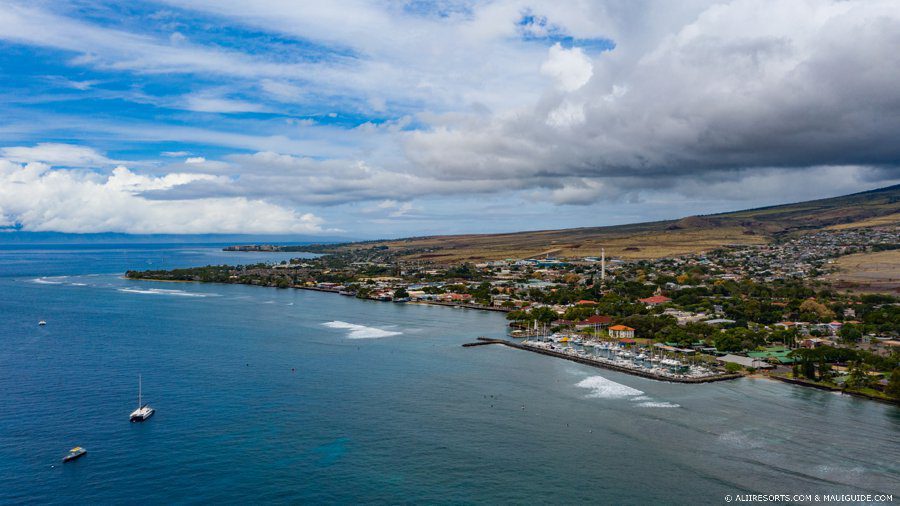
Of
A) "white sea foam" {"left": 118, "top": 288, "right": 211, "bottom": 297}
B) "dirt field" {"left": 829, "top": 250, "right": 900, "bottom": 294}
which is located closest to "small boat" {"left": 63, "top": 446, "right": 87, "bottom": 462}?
"white sea foam" {"left": 118, "top": 288, "right": 211, "bottom": 297}

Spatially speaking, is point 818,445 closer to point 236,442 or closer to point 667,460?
point 667,460

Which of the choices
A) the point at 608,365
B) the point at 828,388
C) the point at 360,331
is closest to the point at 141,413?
the point at 360,331

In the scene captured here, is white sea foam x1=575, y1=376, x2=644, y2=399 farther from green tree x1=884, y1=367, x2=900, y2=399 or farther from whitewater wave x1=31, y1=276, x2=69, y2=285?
whitewater wave x1=31, y1=276, x2=69, y2=285

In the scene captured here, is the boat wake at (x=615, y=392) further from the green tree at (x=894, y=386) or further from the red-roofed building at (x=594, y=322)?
the red-roofed building at (x=594, y=322)

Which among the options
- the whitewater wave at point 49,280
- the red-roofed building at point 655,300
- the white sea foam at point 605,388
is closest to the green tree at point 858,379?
the white sea foam at point 605,388

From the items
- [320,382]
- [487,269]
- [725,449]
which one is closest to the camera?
[725,449]

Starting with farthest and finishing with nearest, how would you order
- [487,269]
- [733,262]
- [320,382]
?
1. [487,269]
2. [733,262]
3. [320,382]

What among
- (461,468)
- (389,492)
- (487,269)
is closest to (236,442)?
(389,492)
